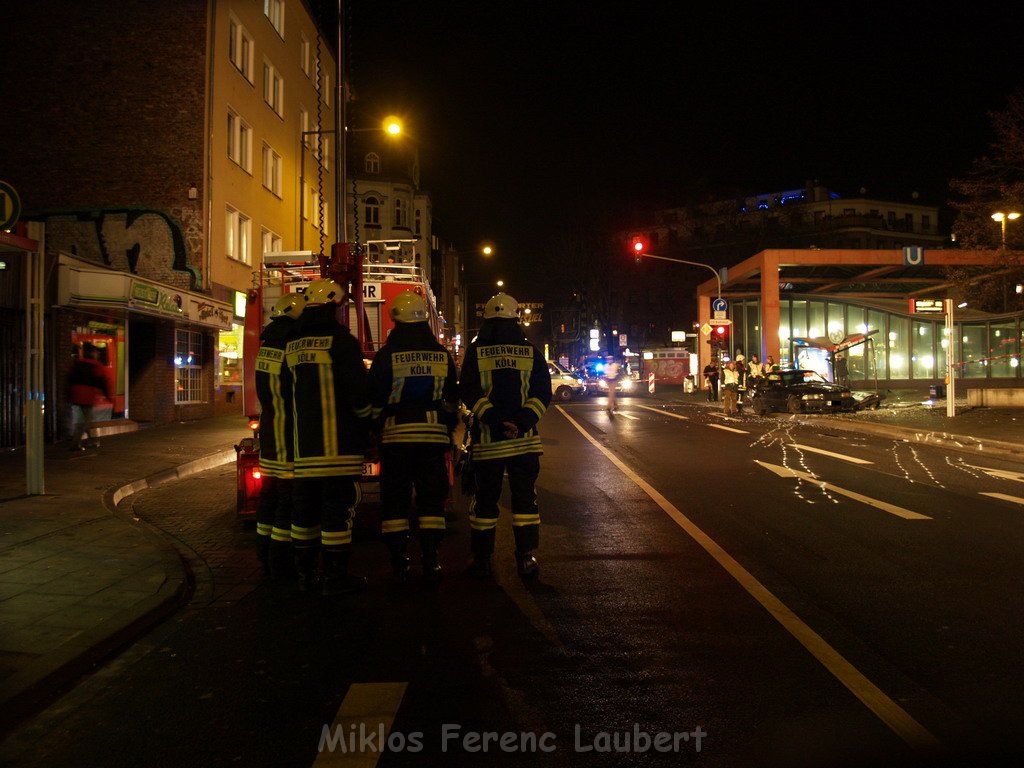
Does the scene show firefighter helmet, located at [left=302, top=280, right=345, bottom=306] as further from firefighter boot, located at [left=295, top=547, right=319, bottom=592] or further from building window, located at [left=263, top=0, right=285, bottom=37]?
building window, located at [left=263, top=0, right=285, bottom=37]

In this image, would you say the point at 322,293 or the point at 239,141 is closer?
the point at 322,293

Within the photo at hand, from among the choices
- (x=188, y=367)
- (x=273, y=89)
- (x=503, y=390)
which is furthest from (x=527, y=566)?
(x=273, y=89)

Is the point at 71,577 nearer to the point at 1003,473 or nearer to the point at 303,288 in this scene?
the point at 303,288

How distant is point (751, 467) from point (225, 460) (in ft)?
29.1

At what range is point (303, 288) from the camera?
34.2ft

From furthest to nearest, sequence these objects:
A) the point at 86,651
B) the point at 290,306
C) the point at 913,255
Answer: the point at 913,255 → the point at 290,306 → the point at 86,651

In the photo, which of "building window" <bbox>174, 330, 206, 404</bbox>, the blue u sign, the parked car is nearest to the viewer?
"building window" <bbox>174, 330, 206, 404</bbox>

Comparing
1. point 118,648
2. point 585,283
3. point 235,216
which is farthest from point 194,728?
point 585,283

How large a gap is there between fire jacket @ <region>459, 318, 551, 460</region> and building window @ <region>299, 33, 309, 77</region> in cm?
2825

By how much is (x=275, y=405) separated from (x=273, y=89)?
81.0 ft

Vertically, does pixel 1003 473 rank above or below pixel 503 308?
below

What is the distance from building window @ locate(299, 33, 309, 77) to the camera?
100ft

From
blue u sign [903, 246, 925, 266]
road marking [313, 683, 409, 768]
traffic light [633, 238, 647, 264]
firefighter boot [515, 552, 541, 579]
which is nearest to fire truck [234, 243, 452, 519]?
firefighter boot [515, 552, 541, 579]

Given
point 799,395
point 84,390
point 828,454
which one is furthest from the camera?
point 799,395
